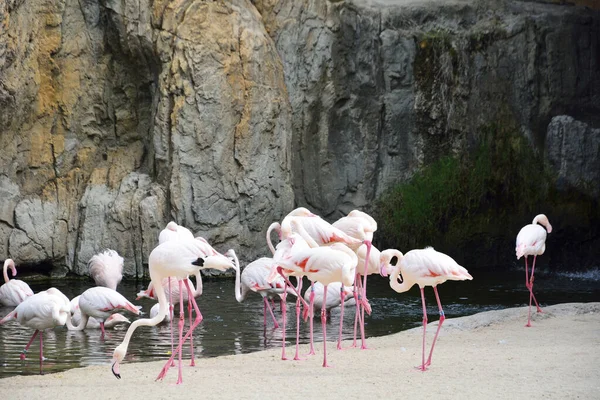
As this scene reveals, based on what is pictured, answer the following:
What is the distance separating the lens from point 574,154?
14562 mm

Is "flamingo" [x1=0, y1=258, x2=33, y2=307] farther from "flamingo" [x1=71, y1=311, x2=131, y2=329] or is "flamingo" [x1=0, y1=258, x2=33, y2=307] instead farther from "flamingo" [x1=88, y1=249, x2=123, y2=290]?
"flamingo" [x1=71, y1=311, x2=131, y2=329]

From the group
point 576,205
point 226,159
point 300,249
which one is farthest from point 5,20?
point 576,205

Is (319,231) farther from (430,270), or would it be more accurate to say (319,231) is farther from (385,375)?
(385,375)

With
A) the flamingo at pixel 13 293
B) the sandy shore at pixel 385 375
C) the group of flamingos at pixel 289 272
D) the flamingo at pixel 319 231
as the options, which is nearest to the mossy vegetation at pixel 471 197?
the group of flamingos at pixel 289 272

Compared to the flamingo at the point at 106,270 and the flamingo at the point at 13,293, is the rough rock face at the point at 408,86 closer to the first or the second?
the flamingo at the point at 106,270

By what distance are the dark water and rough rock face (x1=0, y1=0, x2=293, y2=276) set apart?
0.92m

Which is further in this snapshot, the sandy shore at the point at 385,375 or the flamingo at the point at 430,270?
the flamingo at the point at 430,270

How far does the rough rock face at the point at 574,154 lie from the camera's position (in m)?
14.5

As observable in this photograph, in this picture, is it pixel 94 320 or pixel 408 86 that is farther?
pixel 408 86

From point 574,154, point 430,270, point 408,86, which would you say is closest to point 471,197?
point 574,154

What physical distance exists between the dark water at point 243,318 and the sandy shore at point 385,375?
31.3 inches

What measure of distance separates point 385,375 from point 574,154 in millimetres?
9690

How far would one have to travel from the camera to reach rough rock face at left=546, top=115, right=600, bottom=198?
1452 centimetres

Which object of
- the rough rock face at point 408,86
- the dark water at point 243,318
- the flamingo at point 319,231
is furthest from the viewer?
the rough rock face at point 408,86
